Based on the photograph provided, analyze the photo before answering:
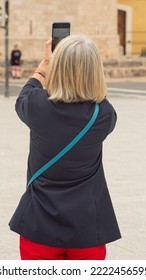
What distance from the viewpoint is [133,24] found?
154 ft

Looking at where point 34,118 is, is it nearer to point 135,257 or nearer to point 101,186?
point 101,186

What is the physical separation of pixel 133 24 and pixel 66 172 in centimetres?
4380

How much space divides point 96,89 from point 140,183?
20.3 feet

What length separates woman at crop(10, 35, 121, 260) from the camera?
3.71 metres

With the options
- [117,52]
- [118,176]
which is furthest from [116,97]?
[117,52]

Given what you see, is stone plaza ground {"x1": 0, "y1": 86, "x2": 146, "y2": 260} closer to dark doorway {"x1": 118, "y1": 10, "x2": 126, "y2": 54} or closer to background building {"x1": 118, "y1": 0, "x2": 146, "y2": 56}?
background building {"x1": 118, "y1": 0, "x2": 146, "y2": 56}

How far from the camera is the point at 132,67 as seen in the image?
40.5 metres

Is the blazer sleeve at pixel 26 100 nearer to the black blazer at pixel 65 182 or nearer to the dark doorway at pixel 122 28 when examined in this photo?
the black blazer at pixel 65 182

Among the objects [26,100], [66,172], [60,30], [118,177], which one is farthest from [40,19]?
[66,172]

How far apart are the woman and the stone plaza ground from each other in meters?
2.62

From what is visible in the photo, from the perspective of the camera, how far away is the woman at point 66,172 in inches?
146

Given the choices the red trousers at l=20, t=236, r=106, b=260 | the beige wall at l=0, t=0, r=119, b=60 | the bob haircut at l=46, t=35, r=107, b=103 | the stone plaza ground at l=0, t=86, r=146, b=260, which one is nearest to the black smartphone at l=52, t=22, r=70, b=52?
→ the bob haircut at l=46, t=35, r=107, b=103

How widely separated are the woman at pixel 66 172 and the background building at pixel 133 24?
42.2 m

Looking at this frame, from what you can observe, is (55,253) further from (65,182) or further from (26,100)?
(26,100)
